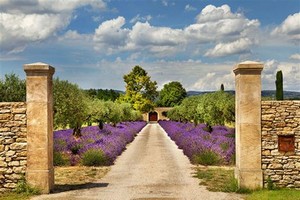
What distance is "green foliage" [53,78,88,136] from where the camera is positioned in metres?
22.4

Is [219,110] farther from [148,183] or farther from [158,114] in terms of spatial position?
[158,114]

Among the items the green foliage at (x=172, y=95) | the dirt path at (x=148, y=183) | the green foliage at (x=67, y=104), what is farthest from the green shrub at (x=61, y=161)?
the green foliage at (x=172, y=95)

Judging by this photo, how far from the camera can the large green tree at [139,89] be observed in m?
76.8

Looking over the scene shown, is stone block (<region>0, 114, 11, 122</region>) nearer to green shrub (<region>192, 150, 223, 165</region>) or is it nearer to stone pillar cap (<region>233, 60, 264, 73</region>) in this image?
stone pillar cap (<region>233, 60, 264, 73</region>)

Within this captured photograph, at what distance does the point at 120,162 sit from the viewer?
18594 mm

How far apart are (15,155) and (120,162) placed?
24.1 ft

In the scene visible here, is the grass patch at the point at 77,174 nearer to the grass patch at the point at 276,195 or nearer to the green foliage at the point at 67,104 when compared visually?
the grass patch at the point at 276,195

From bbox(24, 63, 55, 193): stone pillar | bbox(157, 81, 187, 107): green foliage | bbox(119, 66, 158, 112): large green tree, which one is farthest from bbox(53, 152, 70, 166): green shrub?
bbox(157, 81, 187, 107): green foliage

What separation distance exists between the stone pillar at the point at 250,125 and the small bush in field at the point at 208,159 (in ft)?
19.1

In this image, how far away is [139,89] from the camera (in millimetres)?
79750

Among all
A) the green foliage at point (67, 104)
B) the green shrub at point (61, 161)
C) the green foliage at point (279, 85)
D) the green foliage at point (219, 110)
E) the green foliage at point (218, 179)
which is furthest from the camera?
the green foliage at point (279, 85)

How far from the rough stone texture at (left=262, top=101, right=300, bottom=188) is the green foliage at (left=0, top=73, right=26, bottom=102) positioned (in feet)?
44.5

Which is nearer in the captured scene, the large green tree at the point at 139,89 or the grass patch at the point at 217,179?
the grass patch at the point at 217,179

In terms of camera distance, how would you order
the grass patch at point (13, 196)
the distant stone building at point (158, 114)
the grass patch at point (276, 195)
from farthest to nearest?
the distant stone building at point (158, 114) → the grass patch at point (13, 196) → the grass patch at point (276, 195)
